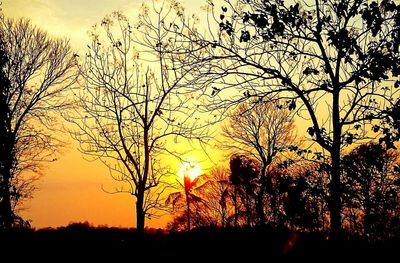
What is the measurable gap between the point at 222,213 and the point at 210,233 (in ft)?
152

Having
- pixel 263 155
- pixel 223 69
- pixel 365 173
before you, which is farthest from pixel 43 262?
pixel 365 173

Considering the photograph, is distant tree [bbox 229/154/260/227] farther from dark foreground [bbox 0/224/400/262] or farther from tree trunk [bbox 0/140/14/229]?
dark foreground [bbox 0/224/400/262]

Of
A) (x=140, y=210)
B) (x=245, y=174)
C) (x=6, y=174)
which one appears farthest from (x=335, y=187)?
(x=245, y=174)

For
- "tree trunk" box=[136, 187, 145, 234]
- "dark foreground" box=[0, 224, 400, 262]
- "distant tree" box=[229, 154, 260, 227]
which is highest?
"distant tree" box=[229, 154, 260, 227]

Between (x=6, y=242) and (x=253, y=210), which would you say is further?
(x=253, y=210)

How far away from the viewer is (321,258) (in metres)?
13.5

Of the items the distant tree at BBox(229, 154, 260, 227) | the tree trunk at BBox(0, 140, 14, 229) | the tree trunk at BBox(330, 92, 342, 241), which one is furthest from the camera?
the distant tree at BBox(229, 154, 260, 227)

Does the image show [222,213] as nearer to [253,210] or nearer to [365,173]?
[253,210]

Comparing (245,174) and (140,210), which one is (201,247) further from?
(245,174)

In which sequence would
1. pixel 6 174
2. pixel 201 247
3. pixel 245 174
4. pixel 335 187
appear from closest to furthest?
pixel 335 187 → pixel 201 247 → pixel 6 174 → pixel 245 174

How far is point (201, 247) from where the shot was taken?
14227 mm

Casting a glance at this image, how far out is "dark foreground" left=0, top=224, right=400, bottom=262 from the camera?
13.5 m

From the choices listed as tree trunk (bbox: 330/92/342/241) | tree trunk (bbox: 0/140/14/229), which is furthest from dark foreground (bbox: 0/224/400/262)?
tree trunk (bbox: 0/140/14/229)

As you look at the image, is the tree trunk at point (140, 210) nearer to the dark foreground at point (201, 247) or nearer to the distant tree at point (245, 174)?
the dark foreground at point (201, 247)
